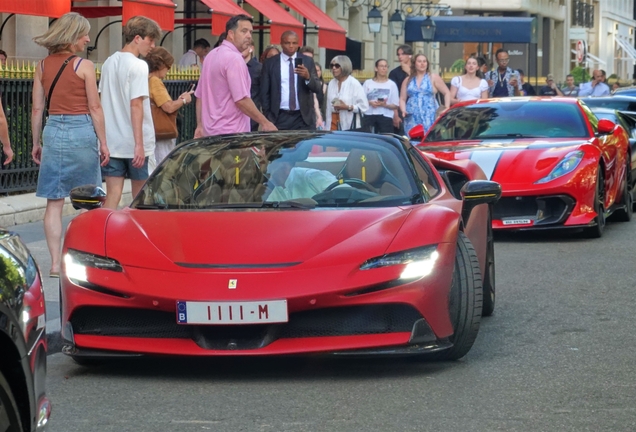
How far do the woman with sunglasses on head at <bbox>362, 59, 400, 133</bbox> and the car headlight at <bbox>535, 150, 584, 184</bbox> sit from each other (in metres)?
5.68

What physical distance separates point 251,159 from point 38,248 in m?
4.22

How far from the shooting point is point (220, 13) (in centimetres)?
1911

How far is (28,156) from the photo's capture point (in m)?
14.4

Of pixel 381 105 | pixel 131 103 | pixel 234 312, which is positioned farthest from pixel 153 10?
pixel 234 312

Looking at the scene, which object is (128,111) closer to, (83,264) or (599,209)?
(83,264)

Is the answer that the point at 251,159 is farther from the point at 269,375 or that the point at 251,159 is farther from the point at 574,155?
the point at 574,155

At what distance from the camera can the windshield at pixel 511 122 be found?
13320 millimetres

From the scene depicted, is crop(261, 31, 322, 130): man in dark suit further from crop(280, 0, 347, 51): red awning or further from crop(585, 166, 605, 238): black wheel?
crop(280, 0, 347, 51): red awning

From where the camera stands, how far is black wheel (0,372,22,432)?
3817 mm

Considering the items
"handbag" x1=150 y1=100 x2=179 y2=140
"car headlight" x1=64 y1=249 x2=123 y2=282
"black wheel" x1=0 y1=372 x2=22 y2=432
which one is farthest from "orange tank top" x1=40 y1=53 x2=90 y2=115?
"black wheel" x1=0 y1=372 x2=22 y2=432

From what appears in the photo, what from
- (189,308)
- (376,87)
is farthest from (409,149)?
(376,87)

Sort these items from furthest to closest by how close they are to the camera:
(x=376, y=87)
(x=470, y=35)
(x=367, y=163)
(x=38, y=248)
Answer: (x=470, y=35)
(x=376, y=87)
(x=38, y=248)
(x=367, y=163)

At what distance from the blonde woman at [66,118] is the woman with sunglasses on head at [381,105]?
8.84 m

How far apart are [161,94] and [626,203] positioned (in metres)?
5.32
